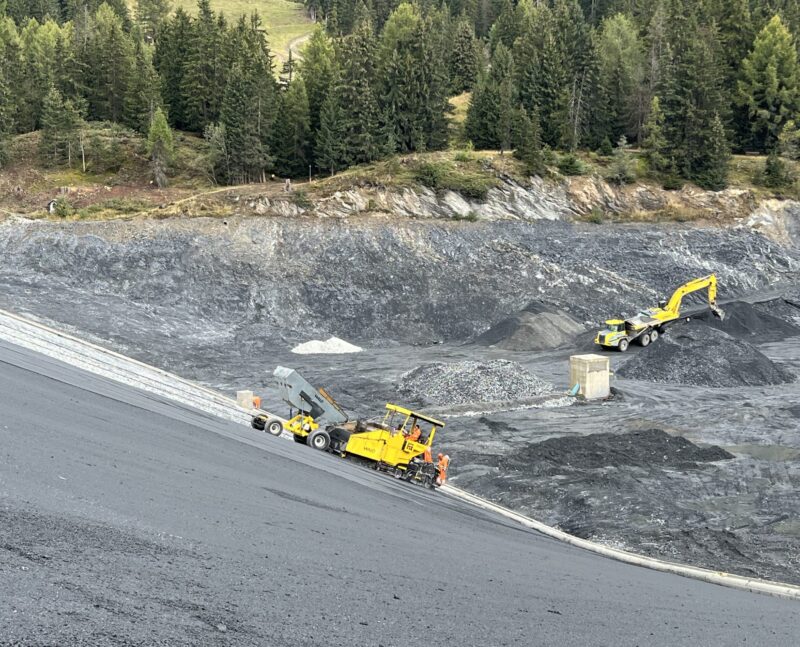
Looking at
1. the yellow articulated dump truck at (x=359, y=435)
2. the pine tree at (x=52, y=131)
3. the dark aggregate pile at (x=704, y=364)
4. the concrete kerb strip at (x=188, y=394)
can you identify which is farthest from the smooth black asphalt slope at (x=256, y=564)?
the pine tree at (x=52, y=131)

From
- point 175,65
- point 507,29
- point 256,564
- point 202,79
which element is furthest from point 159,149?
point 256,564

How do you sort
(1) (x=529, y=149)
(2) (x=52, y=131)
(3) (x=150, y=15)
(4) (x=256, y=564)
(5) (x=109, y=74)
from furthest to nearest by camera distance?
(3) (x=150, y=15) < (5) (x=109, y=74) < (2) (x=52, y=131) < (1) (x=529, y=149) < (4) (x=256, y=564)

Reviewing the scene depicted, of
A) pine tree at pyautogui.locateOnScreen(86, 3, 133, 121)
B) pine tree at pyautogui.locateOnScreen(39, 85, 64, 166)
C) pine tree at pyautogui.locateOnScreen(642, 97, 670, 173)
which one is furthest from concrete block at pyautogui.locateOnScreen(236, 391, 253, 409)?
pine tree at pyautogui.locateOnScreen(86, 3, 133, 121)

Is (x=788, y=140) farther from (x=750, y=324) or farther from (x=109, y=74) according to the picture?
(x=109, y=74)

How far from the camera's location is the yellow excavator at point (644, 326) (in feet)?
99.7

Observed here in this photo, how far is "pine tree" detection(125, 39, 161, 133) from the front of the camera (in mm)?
52469

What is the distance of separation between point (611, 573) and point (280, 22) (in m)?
116

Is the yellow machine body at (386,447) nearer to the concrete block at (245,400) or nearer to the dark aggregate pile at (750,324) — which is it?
the concrete block at (245,400)

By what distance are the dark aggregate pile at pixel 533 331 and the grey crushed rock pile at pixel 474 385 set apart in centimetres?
723

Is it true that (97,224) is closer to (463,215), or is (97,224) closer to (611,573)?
(463,215)

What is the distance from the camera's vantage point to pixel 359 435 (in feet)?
51.0

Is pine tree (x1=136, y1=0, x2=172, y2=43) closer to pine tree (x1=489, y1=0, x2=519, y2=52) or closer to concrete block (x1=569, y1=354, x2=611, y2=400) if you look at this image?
pine tree (x1=489, y1=0, x2=519, y2=52)

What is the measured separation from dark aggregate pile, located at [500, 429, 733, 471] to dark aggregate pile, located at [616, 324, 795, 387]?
23.6ft

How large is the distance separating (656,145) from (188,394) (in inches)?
1544
